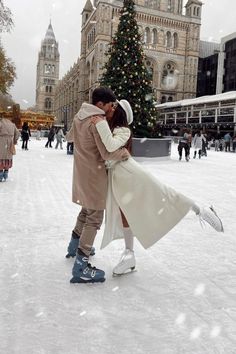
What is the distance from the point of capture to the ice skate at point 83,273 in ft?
9.02

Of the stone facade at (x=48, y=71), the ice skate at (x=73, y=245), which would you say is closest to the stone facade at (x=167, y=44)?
the ice skate at (x=73, y=245)

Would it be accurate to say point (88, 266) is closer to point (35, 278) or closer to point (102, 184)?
point (35, 278)

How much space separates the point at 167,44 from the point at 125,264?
5963 cm

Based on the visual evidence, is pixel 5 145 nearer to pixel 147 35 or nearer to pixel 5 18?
pixel 5 18

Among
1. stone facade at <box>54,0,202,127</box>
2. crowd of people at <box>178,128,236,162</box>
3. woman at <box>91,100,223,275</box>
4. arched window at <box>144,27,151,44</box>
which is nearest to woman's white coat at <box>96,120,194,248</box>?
woman at <box>91,100,223,275</box>

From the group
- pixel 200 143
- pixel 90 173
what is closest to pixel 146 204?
pixel 90 173

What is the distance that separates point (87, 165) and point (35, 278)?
3.17 ft

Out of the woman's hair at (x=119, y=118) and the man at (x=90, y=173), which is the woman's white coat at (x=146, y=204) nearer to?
the man at (x=90, y=173)

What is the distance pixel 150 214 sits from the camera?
9.03 feet

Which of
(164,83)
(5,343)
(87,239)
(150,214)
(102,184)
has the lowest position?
(5,343)

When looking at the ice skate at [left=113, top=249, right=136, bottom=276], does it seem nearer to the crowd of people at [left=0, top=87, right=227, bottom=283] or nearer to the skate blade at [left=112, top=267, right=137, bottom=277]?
the skate blade at [left=112, top=267, right=137, bottom=277]

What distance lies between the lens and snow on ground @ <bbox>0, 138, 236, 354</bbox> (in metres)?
1.97

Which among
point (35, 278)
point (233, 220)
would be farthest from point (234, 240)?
point (35, 278)

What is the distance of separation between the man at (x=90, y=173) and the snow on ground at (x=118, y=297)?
0.14 metres
